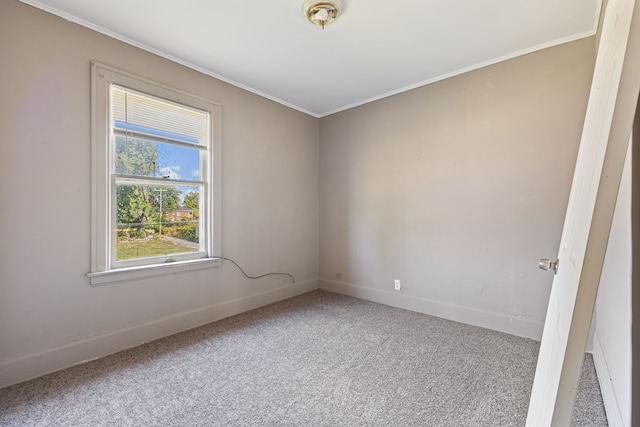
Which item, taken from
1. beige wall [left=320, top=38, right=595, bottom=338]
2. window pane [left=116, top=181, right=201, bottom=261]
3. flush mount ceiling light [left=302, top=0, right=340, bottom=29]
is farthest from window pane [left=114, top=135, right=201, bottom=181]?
beige wall [left=320, top=38, right=595, bottom=338]

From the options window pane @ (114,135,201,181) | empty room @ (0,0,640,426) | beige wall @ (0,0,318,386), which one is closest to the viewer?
empty room @ (0,0,640,426)

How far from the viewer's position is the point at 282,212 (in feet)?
11.9

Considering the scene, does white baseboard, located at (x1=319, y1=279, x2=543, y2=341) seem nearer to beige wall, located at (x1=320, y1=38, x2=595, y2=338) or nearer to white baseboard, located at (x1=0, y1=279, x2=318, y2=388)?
beige wall, located at (x1=320, y1=38, x2=595, y2=338)

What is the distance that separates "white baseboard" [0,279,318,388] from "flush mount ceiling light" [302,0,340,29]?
270cm

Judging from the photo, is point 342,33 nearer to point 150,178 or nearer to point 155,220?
point 150,178

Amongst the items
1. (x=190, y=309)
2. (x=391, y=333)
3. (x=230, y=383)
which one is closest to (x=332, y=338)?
(x=391, y=333)

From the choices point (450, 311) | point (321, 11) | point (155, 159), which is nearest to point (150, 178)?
point (155, 159)

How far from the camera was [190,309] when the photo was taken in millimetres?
2756

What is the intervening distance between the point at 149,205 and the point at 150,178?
239 mm

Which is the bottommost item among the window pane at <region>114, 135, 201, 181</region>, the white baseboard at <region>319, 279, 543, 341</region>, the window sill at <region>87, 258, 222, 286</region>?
the white baseboard at <region>319, 279, 543, 341</region>

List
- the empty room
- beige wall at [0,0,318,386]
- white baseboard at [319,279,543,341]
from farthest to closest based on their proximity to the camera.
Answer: white baseboard at [319,279,543,341] < beige wall at [0,0,318,386] < the empty room

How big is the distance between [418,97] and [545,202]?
1.59 metres

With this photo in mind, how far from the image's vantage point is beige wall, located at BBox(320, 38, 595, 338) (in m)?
2.38

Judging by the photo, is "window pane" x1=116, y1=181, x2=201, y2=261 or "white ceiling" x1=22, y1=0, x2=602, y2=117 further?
"window pane" x1=116, y1=181, x2=201, y2=261
